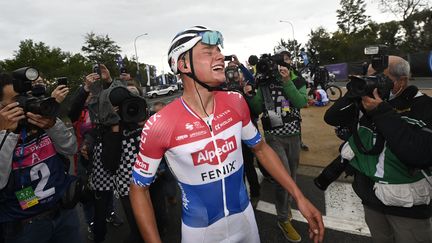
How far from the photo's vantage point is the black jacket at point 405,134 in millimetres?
1961

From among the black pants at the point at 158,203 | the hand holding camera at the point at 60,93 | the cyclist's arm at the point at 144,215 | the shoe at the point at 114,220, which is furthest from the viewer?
the shoe at the point at 114,220

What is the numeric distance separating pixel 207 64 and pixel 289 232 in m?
2.54

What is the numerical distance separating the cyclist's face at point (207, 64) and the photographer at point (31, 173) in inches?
48.7

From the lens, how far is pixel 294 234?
3.48m

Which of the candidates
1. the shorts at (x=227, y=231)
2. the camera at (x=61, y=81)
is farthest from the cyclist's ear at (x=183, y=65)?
the camera at (x=61, y=81)

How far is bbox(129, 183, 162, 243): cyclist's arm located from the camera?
5.70 ft

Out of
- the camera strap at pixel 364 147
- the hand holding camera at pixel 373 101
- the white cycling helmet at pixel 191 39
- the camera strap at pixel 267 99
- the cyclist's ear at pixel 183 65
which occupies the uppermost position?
the white cycling helmet at pixel 191 39

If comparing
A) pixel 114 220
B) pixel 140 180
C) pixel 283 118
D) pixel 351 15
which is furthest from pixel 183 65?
pixel 351 15

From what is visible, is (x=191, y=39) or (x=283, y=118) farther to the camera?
(x=283, y=118)

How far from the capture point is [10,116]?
2045 mm

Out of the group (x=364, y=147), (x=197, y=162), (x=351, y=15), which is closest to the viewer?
(x=197, y=162)

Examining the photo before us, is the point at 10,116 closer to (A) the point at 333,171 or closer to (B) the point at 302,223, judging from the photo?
(A) the point at 333,171

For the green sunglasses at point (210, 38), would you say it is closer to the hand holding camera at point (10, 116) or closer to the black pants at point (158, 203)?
the hand holding camera at point (10, 116)

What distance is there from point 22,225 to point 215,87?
71.4 inches
